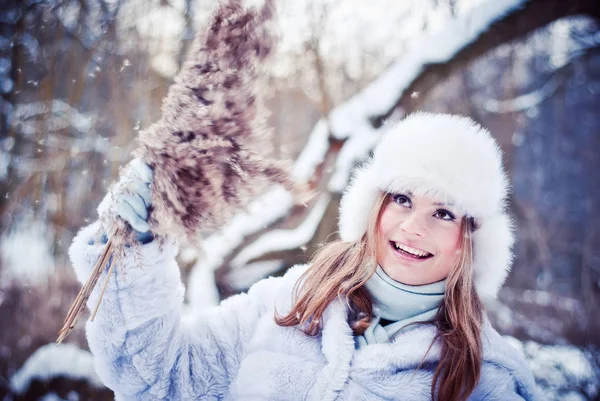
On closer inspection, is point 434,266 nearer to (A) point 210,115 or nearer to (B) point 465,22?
(A) point 210,115

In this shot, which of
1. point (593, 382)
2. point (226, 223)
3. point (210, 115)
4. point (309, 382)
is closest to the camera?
point (210, 115)

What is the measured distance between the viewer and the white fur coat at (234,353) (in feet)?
3.08

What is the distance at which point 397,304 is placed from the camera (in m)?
1.11

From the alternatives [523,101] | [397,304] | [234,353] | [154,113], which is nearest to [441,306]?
[397,304]

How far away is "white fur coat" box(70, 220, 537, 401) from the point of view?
0.94 meters

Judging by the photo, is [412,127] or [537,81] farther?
[537,81]

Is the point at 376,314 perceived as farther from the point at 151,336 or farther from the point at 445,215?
the point at 151,336

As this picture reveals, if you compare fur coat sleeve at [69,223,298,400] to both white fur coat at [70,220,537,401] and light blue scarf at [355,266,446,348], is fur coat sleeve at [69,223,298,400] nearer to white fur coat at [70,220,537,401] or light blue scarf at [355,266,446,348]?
white fur coat at [70,220,537,401]

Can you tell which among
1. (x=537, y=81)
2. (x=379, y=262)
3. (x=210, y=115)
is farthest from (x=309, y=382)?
(x=537, y=81)

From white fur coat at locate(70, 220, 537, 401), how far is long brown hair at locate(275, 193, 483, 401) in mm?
36

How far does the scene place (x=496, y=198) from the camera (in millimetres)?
1114

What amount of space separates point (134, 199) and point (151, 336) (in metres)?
0.41

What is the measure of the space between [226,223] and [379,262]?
559 mm

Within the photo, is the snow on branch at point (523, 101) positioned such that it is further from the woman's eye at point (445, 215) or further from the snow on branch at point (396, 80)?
the woman's eye at point (445, 215)
